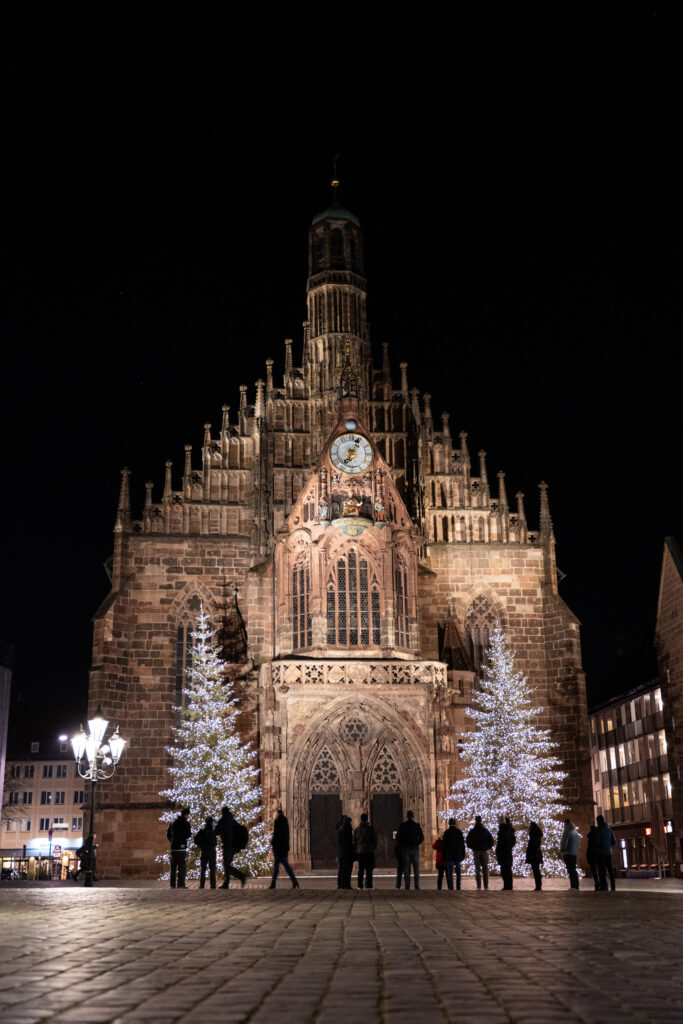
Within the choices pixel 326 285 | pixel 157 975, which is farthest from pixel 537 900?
pixel 326 285

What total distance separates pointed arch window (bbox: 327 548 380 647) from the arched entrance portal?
9.54 feet

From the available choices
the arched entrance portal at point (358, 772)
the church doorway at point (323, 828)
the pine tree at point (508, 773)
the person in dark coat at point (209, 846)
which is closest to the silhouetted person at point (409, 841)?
the person in dark coat at point (209, 846)

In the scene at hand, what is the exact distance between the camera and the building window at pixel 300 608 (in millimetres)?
43094

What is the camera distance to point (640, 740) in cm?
6588

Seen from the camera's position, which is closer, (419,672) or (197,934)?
(197,934)

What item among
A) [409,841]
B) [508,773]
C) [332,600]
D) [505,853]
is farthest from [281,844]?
[332,600]

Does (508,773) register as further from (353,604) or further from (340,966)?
(340,966)

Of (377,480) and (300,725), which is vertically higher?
(377,480)

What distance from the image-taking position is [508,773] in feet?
131

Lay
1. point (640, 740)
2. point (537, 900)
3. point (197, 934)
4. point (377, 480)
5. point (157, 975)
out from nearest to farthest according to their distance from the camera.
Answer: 1. point (157, 975)
2. point (197, 934)
3. point (537, 900)
4. point (377, 480)
5. point (640, 740)

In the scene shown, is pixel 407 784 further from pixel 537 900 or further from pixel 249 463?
pixel 537 900

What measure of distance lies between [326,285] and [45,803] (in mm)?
65771

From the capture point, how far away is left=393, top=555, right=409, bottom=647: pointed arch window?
1715 inches

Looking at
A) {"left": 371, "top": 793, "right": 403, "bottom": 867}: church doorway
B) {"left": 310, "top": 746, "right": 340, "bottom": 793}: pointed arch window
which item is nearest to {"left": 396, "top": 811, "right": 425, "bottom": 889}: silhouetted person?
{"left": 310, "top": 746, "right": 340, "bottom": 793}: pointed arch window
